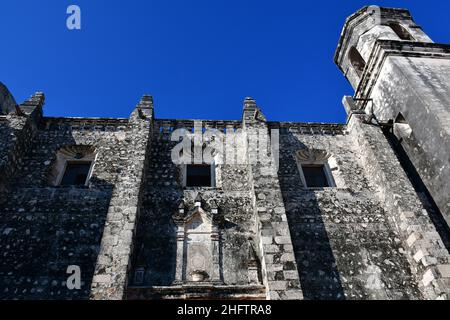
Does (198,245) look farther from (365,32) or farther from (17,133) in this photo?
(365,32)

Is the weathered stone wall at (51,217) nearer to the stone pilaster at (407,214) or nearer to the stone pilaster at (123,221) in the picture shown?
the stone pilaster at (123,221)

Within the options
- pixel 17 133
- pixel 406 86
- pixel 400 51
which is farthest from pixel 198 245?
pixel 400 51

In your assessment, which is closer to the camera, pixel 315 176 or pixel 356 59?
pixel 315 176

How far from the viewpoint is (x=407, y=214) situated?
331 inches

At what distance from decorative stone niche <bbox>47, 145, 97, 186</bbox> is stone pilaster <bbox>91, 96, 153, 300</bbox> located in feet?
3.80

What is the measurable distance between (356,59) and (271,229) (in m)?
11.3

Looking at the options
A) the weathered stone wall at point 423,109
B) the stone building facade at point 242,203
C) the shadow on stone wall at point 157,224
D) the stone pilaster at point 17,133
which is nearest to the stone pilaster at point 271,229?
the stone building facade at point 242,203

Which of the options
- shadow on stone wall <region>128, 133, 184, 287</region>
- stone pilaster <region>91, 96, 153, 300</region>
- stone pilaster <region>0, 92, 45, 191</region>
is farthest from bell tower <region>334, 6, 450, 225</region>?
stone pilaster <region>0, 92, 45, 191</region>

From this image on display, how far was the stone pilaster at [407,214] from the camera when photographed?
7.37 metres

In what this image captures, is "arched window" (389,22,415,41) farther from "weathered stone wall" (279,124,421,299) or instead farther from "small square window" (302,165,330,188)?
"small square window" (302,165,330,188)

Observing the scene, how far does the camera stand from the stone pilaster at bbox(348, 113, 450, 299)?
7367 mm

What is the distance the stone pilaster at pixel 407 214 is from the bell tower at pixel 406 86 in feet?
2.79

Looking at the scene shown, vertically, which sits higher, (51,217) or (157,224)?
(51,217)

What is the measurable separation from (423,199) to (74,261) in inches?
360
